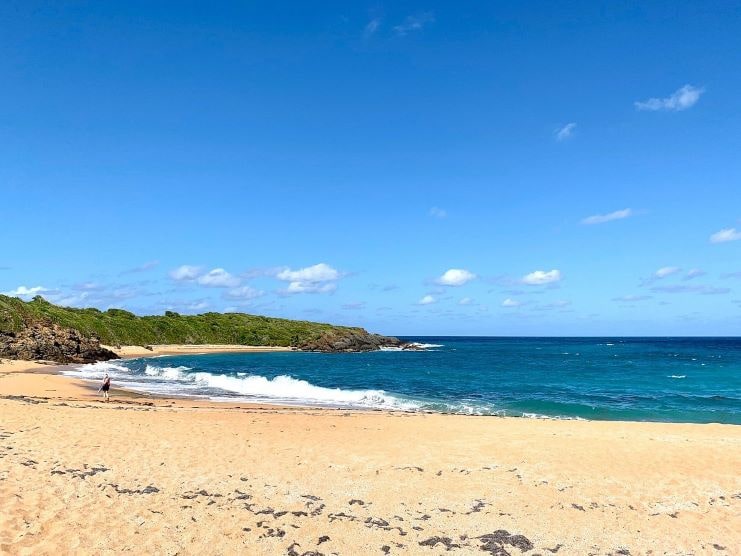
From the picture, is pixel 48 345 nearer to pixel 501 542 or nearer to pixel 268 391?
pixel 268 391

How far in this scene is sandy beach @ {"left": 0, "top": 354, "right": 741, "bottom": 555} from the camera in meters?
8.80

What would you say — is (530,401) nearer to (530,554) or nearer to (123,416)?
(123,416)

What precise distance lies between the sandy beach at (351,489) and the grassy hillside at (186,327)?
8589 centimetres

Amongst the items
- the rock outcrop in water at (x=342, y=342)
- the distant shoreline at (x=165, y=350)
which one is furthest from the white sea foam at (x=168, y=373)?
the rock outcrop in water at (x=342, y=342)

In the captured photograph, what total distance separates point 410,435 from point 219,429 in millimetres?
7074

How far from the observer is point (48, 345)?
60094 millimetres

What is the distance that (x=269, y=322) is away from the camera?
15538 centimetres

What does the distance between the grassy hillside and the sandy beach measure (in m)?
85.9

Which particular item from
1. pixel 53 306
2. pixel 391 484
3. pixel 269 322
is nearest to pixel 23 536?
pixel 391 484

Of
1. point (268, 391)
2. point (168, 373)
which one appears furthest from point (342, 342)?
point (268, 391)

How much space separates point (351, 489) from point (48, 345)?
201 ft

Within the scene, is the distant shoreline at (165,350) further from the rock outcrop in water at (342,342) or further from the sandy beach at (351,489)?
the sandy beach at (351,489)

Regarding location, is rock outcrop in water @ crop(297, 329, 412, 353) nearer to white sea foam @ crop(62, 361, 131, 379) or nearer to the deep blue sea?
the deep blue sea

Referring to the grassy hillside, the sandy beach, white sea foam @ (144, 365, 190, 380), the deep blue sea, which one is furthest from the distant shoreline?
the sandy beach
